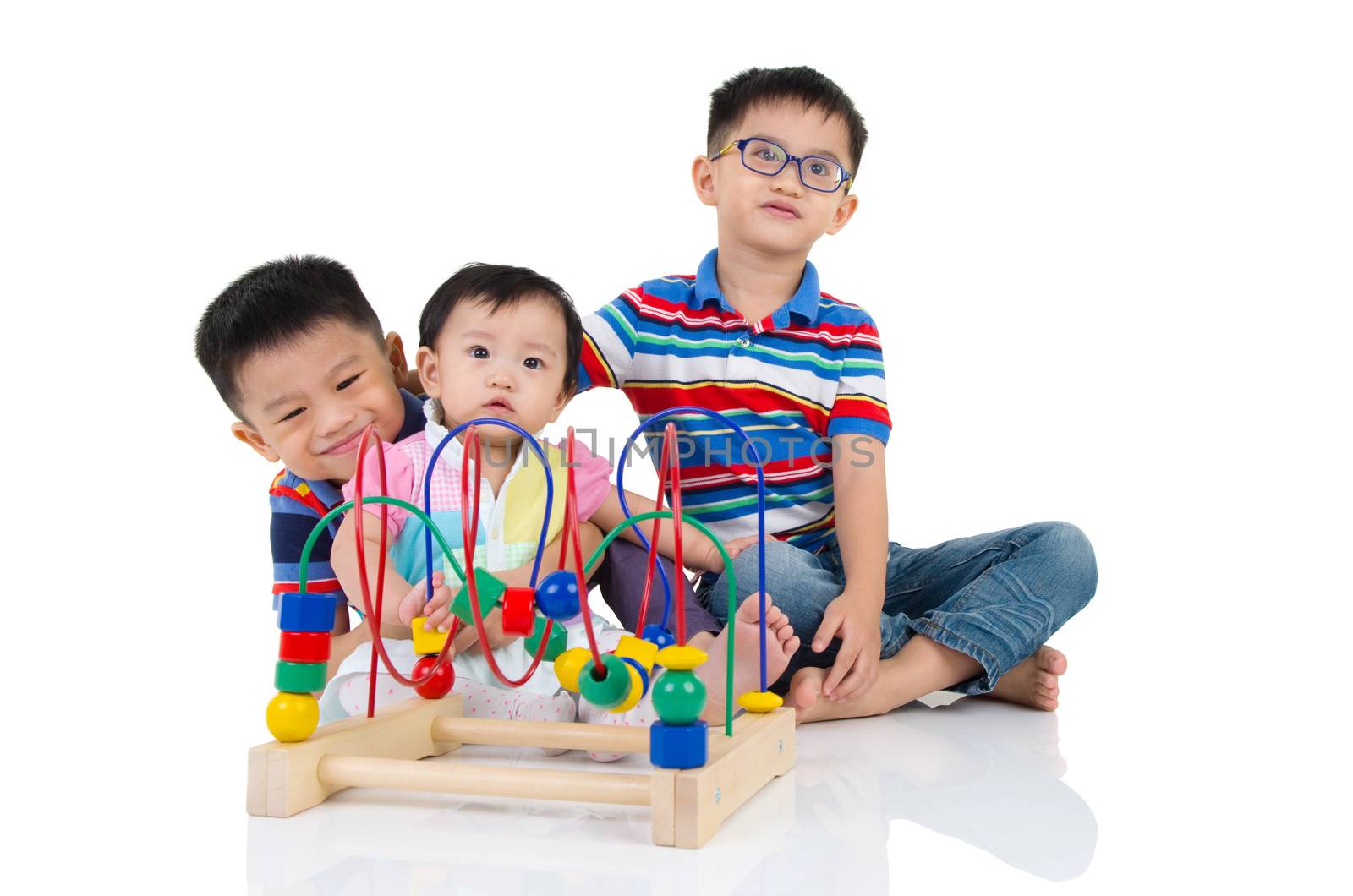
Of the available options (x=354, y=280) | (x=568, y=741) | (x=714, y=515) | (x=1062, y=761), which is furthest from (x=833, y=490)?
(x=354, y=280)

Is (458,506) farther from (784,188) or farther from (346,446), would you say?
(784,188)

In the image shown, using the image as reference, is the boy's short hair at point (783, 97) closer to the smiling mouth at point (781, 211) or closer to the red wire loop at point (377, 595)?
the smiling mouth at point (781, 211)

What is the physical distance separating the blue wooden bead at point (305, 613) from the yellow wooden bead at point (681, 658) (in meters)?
0.38

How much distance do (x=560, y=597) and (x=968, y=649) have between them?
0.86m

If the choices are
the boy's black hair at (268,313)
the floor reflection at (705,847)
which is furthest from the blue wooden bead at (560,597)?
the boy's black hair at (268,313)

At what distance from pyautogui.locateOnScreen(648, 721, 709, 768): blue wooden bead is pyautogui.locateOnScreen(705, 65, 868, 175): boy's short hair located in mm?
1109

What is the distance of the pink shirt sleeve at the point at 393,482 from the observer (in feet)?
5.46

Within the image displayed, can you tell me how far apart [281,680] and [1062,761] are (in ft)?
3.22

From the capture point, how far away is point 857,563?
5.93 ft

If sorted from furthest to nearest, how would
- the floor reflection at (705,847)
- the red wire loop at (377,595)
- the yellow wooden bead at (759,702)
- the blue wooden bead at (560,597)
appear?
the yellow wooden bead at (759,702), the red wire loop at (377,595), the blue wooden bead at (560,597), the floor reflection at (705,847)

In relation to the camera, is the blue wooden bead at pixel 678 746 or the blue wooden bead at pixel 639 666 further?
the blue wooden bead at pixel 639 666

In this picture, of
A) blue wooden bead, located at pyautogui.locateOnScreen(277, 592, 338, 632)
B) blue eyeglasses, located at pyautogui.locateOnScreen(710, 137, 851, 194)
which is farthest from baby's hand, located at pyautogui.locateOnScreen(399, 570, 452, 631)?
blue eyeglasses, located at pyautogui.locateOnScreen(710, 137, 851, 194)

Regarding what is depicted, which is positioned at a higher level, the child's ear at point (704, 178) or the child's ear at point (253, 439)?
the child's ear at point (704, 178)

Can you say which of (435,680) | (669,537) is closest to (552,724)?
(435,680)
